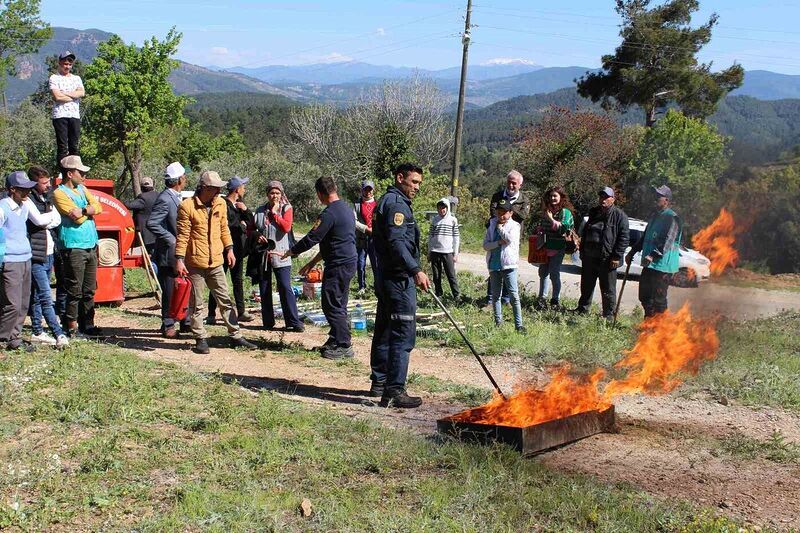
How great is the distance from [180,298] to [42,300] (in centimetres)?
160

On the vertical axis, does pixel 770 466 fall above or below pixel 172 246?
below

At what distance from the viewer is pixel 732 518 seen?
15.8 feet

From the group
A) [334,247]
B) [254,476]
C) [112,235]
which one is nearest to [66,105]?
[112,235]

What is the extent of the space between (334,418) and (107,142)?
139 feet

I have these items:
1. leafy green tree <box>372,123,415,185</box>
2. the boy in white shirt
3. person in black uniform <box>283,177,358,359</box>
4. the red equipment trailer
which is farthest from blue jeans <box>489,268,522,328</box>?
leafy green tree <box>372,123,415,185</box>

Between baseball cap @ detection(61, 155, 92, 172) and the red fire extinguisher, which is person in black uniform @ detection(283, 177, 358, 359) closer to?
the red fire extinguisher

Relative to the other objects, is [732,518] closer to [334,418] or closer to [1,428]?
[334,418]

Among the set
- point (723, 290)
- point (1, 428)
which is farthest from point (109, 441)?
point (723, 290)

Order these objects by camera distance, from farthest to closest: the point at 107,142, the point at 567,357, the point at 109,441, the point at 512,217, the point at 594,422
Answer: the point at 107,142
the point at 512,217
the point at 567,357
the point at 594,422
the point at 109,441

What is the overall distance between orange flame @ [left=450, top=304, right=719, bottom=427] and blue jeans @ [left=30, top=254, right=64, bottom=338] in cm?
485

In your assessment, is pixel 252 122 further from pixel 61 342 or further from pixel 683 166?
pixel 61 342

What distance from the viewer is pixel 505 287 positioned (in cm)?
1030

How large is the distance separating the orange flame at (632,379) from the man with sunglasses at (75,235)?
16.8ft

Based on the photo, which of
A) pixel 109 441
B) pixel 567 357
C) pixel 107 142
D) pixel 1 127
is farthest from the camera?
pixel 1 127
